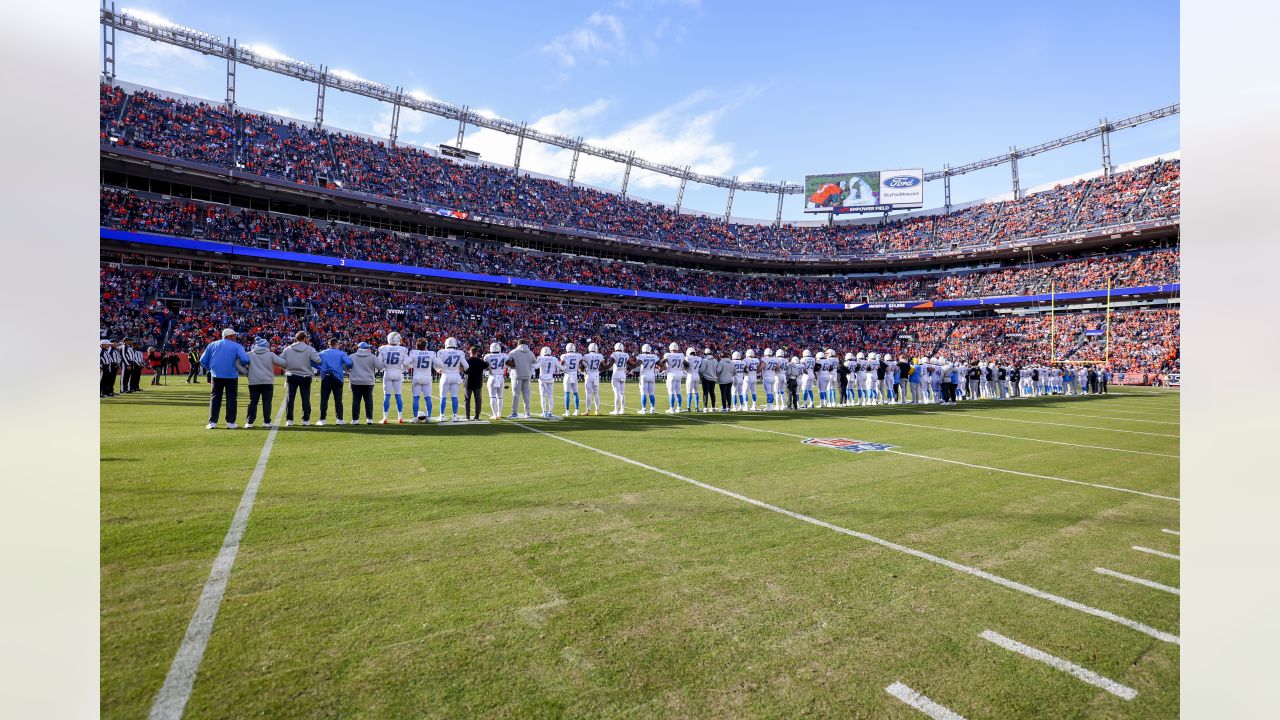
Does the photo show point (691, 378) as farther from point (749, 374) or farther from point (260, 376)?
point (260, 376)

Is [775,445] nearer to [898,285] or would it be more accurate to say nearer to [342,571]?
[342,571]

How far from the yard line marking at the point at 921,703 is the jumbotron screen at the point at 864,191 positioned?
63.0 metres

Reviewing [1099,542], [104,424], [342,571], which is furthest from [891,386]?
[104,424]

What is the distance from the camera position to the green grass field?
2.41 meters

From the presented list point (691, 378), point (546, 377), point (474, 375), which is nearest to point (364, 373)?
point (474, 375)

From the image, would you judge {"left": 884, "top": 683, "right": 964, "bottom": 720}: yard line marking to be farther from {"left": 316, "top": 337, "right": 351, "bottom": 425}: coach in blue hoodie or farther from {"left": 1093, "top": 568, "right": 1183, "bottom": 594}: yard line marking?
{"left": 316, "top": 337, "right": 351, "bottom": 425}: coach in blue hoodie

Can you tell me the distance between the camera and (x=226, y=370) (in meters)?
9.54

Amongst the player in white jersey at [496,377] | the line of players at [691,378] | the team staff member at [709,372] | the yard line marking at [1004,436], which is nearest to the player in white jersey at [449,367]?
the line of players at [691,378]

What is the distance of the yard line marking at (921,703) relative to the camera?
2291mm

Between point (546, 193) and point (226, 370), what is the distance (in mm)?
43127

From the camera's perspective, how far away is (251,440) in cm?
842

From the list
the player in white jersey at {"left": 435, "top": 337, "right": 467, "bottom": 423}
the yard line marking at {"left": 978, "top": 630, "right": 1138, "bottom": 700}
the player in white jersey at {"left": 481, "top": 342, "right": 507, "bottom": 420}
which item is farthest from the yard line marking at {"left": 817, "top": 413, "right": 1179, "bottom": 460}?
the player in white jersey at {"left": 435, "top": 337, "right": 467, "bottom": 423}

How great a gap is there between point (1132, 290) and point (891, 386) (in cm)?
3461
